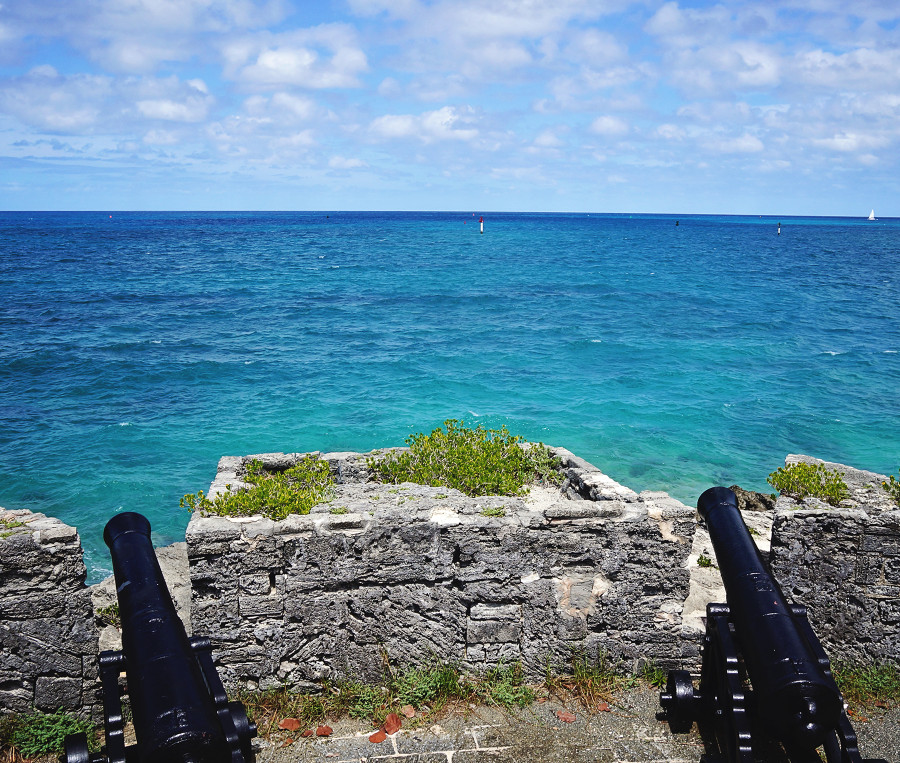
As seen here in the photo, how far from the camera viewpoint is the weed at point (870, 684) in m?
6.01

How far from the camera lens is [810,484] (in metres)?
6.18

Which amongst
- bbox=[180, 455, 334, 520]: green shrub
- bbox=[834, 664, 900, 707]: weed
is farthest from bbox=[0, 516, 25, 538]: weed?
bbox=[834, 664, 900, 707]: weed

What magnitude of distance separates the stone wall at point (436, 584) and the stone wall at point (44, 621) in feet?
2.88

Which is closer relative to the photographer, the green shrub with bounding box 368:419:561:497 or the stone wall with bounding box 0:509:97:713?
the stone wall with bounding box 0:509:97:713

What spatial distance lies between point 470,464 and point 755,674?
302 cm

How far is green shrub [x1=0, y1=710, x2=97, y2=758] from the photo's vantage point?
17.7 feet

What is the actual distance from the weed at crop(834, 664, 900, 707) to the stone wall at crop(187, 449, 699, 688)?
4.31ft

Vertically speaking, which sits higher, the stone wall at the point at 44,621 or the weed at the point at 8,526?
the weed at the point at 8,526

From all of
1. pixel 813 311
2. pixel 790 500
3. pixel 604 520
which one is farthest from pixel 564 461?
pixel 813 311

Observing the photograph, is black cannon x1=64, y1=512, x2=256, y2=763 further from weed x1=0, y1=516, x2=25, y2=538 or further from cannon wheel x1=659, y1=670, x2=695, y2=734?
cannon wheel x1=659, y1=670, x2=695, y2=734

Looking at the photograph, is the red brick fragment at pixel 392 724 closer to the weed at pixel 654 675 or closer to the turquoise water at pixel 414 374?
the weed at pixel 654 675

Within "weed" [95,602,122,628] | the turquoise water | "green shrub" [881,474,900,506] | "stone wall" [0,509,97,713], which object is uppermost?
"green shrub" [881,474,900,506]

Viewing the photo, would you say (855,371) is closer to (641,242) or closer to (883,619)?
(883,619)

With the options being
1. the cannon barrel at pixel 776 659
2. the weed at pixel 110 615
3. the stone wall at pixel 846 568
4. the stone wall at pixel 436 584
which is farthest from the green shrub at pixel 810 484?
the weed at pixel 110 615
